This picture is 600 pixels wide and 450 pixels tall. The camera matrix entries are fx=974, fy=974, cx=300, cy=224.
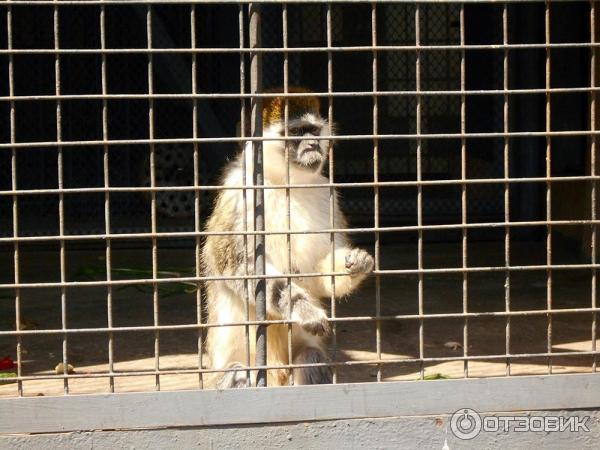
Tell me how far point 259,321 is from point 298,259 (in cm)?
78

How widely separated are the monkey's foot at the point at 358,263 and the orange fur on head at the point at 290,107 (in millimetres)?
972

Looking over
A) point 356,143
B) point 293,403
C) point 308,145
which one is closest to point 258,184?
point 308,145

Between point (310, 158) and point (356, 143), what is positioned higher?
point (356, 143)

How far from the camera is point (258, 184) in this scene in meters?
4.61

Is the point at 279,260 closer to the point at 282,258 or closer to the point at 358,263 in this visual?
the point at 282,258

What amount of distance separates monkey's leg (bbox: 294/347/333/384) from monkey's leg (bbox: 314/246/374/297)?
0.38m

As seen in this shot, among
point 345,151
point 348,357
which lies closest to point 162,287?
point 348,357

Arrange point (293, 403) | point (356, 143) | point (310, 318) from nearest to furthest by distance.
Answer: point (293, 403)
point (310, 318)
point (356, 143)

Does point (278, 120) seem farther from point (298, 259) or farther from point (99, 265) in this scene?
point (99, 265)

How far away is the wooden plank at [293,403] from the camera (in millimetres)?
4496

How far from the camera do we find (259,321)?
463 cm

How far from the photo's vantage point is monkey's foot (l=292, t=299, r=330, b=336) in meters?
4.79

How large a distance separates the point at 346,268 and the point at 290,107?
3.46 ft

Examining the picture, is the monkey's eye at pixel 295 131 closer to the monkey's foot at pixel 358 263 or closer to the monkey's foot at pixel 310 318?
the monkey's foot at pixel 358 263
